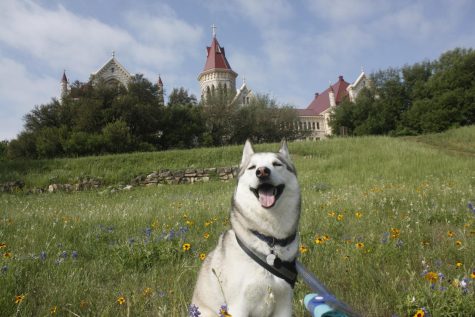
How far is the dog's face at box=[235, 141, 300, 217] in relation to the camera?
2758 millimetres

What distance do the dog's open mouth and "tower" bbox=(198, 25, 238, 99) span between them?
231 ft

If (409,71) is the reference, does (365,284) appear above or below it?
below

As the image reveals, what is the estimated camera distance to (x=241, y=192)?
2.90 metres

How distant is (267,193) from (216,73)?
7319cm

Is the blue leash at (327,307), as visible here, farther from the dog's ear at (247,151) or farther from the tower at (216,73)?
the tower at (216,73)

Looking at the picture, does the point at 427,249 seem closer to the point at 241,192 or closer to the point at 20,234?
the point at 241,192

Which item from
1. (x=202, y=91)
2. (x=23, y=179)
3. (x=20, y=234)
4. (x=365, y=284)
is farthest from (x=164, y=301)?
(x=202, y=91)

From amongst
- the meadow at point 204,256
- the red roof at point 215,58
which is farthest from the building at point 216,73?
the meadow at point 204,256

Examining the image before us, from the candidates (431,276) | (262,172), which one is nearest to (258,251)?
(262,172)

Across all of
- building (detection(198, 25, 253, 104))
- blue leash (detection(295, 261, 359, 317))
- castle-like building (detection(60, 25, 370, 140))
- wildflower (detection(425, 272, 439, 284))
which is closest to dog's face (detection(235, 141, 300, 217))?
blue leash (detection(295, 261, 359, 317))

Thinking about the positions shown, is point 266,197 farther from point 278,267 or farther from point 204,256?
point 204,256

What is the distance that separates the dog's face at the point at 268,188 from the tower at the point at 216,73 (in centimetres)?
7016

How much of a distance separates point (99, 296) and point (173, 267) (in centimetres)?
103

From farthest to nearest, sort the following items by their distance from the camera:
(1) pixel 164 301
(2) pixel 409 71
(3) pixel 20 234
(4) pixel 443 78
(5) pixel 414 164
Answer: (2) pixel 409 71, (4) pixel 443 78, (5) pixel 414 164, (3) pixel 20 234, (1) pixel 164 301
